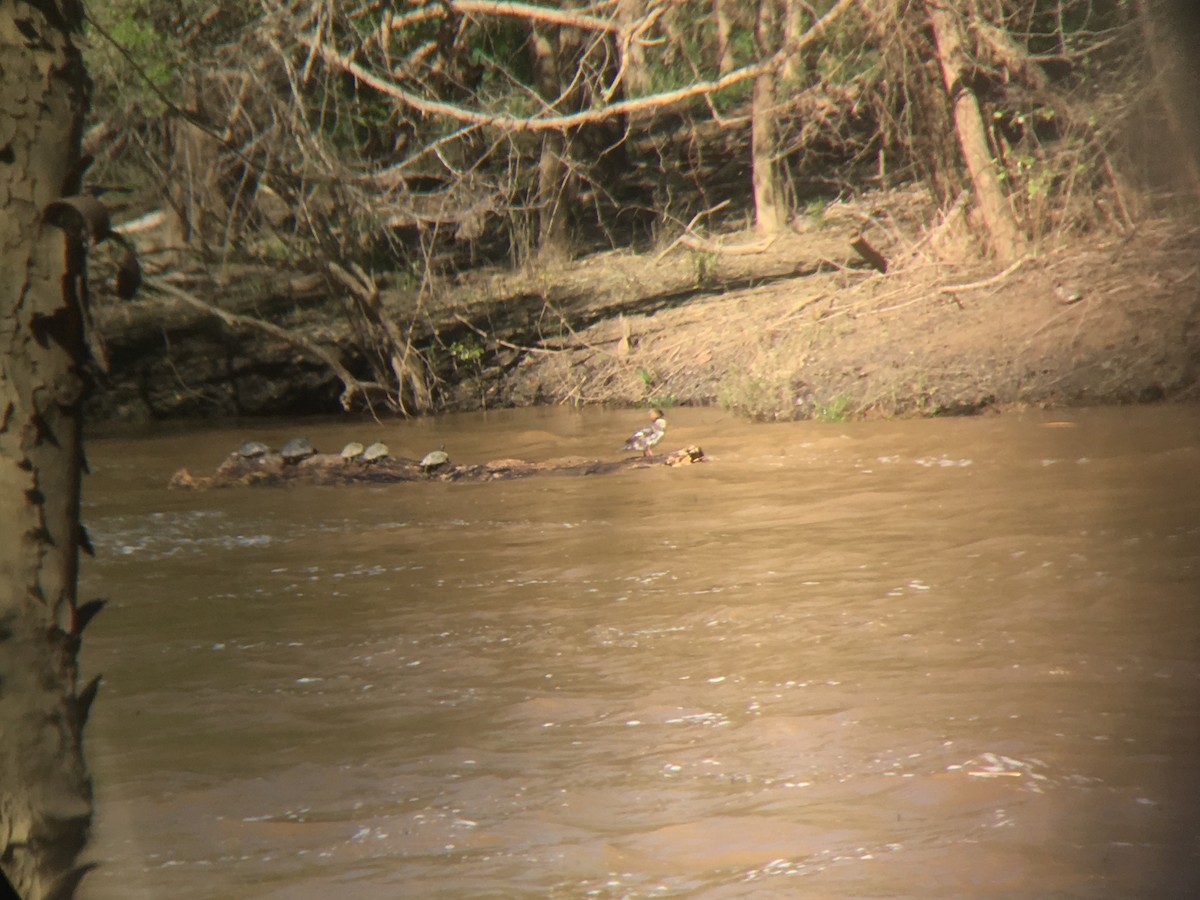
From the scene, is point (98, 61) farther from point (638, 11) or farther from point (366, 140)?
point (638, 11)

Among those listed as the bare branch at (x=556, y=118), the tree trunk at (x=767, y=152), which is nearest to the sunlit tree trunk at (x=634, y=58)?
the bare branch at (x=556, y=118)

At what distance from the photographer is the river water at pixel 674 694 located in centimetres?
310

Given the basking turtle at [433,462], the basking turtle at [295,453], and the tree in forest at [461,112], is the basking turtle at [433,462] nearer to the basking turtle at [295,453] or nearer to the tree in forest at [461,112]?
the basking turtle at [295,453]

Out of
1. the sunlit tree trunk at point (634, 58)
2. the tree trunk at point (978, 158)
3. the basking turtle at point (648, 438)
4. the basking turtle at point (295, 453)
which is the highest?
the sunlit tree trunk at point (634, 58)

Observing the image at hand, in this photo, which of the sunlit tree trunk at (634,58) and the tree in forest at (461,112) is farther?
the sunlit tree trunk at (634,58)

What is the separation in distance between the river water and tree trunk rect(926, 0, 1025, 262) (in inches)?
211

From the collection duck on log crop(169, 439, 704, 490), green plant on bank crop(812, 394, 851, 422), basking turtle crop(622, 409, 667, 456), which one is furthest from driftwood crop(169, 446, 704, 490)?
green plant on bank crop(812, 394, 851, 422)

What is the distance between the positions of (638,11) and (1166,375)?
21.9ft

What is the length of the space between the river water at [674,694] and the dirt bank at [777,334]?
309 centimetres

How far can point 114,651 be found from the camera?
5.28m

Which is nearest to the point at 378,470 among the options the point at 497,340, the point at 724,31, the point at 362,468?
the point at 362,468

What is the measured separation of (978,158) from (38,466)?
40.3 feet

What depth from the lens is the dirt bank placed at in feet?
36.5

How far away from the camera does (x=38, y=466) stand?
7.64 ft
